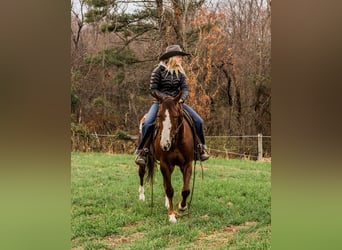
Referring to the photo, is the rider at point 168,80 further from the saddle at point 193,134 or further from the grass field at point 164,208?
the grass field at point 164,208

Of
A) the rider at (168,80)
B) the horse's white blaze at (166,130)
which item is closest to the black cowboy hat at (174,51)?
the rider at (168,80)

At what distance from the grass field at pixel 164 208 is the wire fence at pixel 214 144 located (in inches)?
1.6

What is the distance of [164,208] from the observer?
2404 mm

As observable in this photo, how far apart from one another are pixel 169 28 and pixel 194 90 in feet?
1.23

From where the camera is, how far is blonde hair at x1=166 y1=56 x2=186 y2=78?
89.7 inches

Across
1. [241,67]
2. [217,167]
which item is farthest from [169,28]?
[217,167]

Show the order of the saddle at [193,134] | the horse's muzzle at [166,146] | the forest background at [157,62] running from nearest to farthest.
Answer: the forest background at [157,62] < the horse's muzzle at [166,146] < the saddle at [193,134]

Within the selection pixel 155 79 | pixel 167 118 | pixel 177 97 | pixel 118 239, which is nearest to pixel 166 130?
pixel 167 118

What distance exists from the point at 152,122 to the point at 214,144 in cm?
38

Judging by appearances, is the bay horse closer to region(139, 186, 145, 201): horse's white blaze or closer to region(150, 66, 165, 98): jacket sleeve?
region(139, 186, 145, 201): horse's white blaze

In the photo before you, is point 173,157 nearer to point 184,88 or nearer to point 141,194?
point 141,194

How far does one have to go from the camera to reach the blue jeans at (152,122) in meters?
2.30
